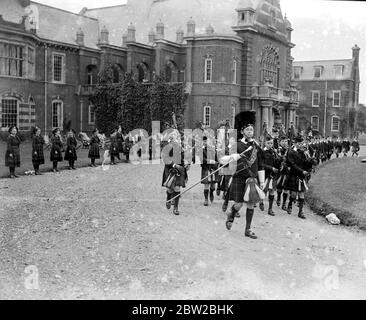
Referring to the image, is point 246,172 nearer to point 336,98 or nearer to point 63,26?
point 63,26

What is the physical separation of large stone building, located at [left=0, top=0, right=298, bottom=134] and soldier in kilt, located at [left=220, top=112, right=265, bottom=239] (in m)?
25.6

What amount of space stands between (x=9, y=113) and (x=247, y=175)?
86.7 feet

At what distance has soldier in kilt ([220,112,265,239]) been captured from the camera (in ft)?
31.2

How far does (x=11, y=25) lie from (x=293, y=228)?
26584 mm

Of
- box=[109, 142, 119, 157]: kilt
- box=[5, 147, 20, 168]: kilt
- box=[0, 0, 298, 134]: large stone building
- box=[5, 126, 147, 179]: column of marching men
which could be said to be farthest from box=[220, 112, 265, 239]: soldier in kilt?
box=[0, 0, 298, 134]: large stone building

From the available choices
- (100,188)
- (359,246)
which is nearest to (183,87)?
(100,188)

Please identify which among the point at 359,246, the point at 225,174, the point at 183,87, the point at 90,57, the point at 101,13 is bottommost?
the point at 359,246

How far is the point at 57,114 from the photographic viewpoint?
39.1m

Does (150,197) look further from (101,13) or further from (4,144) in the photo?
(101,13)

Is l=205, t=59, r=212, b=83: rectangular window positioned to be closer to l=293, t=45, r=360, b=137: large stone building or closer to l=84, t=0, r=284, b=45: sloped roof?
l=84, t=0, r=284, b=45: sloped roof

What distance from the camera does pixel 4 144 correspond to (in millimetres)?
29750

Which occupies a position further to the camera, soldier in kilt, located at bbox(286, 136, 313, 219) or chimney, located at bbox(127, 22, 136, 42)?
chimney, located at bbox(127, 22, 136, 42)

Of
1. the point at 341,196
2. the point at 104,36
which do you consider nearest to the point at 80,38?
the point at 104,36
